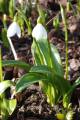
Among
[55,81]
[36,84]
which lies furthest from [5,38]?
[55,81]

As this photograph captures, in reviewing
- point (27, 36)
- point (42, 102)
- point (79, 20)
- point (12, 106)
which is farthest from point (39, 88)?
point (79, 20)

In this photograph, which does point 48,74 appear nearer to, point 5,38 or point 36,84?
point 36,84

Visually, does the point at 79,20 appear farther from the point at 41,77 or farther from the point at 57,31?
the point at 41,77

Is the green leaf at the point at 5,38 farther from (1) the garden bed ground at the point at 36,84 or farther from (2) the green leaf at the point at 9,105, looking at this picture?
(2) the green leaf at the point at 9,105

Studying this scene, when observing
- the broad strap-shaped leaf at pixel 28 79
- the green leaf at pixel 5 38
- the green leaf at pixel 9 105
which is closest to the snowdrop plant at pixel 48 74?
the broad strap-shaped leaf at pixel 28 79

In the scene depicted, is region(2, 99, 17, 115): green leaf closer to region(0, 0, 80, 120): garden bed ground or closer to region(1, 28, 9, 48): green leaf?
region(0, 0, 80, 120): garden bed ground

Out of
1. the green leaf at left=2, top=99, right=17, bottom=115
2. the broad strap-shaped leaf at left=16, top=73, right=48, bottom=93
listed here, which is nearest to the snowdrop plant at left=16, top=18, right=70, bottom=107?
the broad strap-shaped leaf at left=16, top=73, right=48, bottom=93
